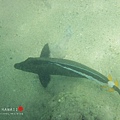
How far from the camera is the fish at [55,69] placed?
14.8 feet

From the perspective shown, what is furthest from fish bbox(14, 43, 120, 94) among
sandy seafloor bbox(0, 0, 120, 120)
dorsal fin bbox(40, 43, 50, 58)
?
sandy seafloor bbox(0, 0, 120, 120)

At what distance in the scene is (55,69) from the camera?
4.87m

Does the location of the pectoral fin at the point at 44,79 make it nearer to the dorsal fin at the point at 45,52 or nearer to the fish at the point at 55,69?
the fish at the point at 55,69

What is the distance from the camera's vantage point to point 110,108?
4.25 metres

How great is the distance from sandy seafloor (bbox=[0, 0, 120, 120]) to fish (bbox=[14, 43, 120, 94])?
0.23 metres

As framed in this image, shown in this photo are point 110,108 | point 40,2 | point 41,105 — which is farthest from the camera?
point 40,2

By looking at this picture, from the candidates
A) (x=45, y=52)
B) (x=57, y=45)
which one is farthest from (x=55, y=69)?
(x=57, y=45)

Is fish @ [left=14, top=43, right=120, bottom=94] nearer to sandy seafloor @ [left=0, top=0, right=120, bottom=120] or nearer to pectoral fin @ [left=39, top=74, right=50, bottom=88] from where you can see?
pectoral fin @ [left=39, top=74, right=50, bottom=88]

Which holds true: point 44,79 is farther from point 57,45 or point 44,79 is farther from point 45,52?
point 57,45

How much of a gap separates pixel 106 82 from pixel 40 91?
1679 millimetres

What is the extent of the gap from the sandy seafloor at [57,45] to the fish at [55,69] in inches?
9.0

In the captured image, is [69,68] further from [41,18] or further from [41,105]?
[41,18]

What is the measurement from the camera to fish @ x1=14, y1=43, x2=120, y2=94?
452 centimetres

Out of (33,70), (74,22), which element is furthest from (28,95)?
(74,22)
